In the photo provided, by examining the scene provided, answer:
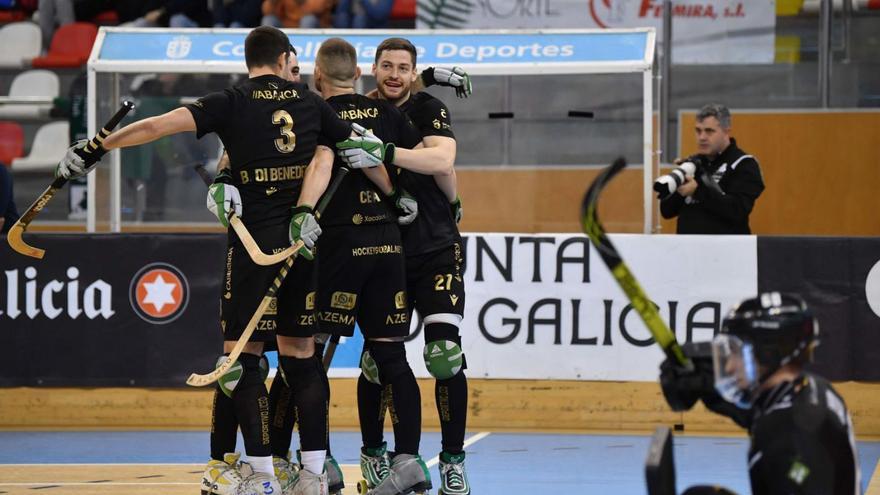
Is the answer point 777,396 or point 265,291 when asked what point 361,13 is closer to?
point 265,291

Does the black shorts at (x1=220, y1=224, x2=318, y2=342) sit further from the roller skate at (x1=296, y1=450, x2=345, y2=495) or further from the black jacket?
the black jacket

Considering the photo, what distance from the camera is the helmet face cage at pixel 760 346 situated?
13.1ft

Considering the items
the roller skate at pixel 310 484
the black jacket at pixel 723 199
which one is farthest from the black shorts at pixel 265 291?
the black jacket at pixel 723 199

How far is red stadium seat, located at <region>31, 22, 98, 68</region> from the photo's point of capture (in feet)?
48.4

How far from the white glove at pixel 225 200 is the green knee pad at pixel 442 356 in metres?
1.16

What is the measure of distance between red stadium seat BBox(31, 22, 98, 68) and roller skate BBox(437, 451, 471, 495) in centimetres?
931

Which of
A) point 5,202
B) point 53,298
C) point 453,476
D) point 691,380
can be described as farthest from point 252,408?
point 5,202

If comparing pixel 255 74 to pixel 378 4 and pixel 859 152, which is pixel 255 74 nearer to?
pixel 859 152

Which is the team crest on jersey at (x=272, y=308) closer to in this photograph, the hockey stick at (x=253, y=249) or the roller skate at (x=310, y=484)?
the hockey stick at (x=253, y=249)

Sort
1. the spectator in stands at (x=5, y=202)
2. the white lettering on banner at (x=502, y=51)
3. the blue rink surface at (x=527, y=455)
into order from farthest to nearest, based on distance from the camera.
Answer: the white lettering on banner at (x=502, y=51) < the spectator in stands at (x=5, y=202) < the blue rink surface at (x=527, y=455)

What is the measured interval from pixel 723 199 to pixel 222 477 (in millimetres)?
4444

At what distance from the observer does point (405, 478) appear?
652cm

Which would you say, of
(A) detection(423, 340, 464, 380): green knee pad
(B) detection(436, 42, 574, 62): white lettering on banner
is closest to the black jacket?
(B) detection(436, 42, 574, 62): white lettering on banner

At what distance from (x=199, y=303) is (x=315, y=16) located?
4844 mm
